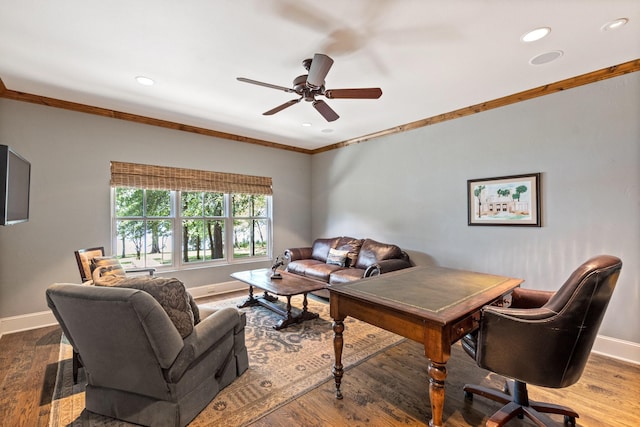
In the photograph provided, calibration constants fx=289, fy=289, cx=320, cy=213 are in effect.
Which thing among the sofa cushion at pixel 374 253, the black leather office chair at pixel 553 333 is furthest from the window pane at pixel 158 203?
the black leather office chair at pixel 553 333

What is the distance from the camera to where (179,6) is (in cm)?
192

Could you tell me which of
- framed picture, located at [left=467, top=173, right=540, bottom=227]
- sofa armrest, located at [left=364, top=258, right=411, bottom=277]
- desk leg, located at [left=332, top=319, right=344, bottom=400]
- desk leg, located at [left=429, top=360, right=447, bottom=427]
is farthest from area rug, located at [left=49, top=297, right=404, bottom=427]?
framed picture, located at [left=467, top=173, right=540, bottom=227]

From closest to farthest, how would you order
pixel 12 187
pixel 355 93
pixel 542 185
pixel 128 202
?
pixel 12 187 < pixel 355 93 < pixel 542 185 < pixel 128 202

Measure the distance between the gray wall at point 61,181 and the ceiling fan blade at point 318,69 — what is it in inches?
118

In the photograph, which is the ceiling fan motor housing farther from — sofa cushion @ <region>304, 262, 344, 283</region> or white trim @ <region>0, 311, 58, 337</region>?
white trim @ <region>0, 311, 58, 337</region>

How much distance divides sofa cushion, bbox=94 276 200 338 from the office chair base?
6.38 ft

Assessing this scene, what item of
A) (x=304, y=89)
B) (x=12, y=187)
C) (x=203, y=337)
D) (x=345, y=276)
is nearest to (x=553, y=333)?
(x=203, y=337)

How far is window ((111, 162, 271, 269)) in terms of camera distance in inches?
164

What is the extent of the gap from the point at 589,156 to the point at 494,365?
8.40 ft

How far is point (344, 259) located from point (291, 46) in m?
3.19

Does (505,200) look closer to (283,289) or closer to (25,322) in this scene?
(283,289)

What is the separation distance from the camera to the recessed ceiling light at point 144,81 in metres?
2.98

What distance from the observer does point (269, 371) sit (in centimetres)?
246

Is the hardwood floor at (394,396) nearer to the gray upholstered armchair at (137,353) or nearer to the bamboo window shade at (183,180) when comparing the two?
the gray upholstered armchair at (137,353)
